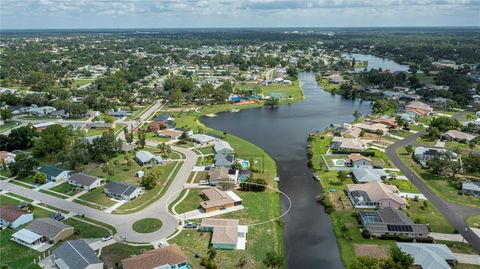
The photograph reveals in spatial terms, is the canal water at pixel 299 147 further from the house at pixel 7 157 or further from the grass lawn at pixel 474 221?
the house at pixel 7 157

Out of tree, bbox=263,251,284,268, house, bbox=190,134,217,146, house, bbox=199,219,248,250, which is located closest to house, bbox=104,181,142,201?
house, bbox=199,219,248,250

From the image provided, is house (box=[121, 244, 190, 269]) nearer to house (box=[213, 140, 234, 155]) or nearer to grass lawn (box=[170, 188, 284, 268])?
grass lawn (box=[170, 188, 284, 268])

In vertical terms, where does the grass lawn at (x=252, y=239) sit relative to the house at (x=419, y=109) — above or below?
below

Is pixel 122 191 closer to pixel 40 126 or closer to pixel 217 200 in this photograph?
pixel 217 200

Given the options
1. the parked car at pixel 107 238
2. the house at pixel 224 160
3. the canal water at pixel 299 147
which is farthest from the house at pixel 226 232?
the house at pixel 224 160

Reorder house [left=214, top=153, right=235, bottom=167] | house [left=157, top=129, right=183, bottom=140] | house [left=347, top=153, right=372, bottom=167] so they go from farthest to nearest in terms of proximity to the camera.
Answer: house [left=157, top=129, right=183, bottom=140] → house [left=347, top=153, right=372, bottom=167] → house [left=214, top=153, right=235, bottom=167]

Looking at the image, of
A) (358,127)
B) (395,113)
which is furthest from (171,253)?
(395,113)
